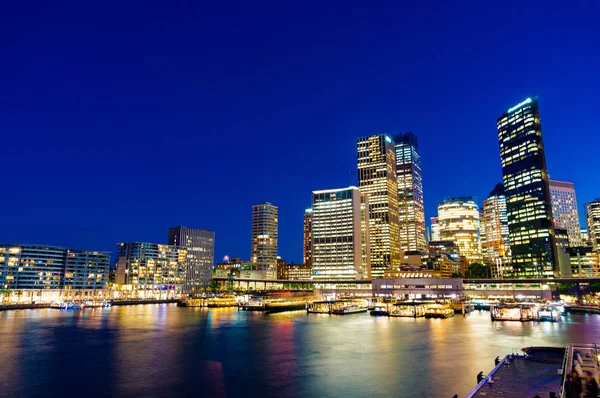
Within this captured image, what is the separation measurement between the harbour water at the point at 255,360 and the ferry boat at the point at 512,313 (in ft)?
66.6

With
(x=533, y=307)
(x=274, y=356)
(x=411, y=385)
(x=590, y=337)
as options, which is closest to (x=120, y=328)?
(x=274, y=356)

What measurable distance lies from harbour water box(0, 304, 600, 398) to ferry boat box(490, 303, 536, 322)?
20309mm

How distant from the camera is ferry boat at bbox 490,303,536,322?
10719 centimetres

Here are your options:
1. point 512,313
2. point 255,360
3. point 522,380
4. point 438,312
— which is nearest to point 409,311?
point 438,312

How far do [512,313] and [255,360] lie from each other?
3355 inches

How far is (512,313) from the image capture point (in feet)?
367

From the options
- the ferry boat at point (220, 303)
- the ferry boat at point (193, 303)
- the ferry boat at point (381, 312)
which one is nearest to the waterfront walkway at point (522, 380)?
the ferry boat at point (381, 312)

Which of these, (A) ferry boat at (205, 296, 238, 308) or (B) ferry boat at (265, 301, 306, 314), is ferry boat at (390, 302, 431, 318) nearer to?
(B) ferry boat at (265, 301, 306, 314)

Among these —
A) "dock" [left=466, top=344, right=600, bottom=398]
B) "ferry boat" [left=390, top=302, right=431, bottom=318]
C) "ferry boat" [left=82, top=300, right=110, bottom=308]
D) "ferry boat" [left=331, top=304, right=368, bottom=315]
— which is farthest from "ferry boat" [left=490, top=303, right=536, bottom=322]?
"ferry boat" [left=82, top=300, right=110, bottom=308]

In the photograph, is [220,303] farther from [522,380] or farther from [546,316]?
[522,380]

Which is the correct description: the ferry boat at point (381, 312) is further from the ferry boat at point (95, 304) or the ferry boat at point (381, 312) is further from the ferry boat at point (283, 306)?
the ferry boat at point (95, 304)

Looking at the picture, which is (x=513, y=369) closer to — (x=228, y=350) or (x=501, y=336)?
(x=228, y=350)

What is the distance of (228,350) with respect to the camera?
61469 millimetres

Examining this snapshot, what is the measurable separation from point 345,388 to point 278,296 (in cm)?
16098
